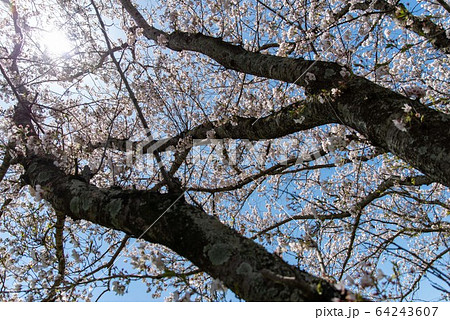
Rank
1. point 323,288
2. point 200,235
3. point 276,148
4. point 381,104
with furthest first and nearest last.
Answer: point 276,148
point 381,104
point 200,235
point 323,288

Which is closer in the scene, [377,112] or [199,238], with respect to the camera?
[199,238]

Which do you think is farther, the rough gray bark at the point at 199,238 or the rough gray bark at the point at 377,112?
the rough gray bark at the point at 377,112

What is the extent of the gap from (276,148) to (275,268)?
14.4 ft

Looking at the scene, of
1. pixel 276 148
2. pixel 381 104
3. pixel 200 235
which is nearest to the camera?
pixel 200 235

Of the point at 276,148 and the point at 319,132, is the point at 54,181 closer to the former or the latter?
the point at 276,148

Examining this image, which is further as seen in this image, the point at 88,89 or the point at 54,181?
the point at 88,89

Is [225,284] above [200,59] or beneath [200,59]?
beneath

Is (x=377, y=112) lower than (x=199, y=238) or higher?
higher

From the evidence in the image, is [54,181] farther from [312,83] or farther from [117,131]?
[117,131]

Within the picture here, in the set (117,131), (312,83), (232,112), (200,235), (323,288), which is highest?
(117,131)

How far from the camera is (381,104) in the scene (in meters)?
1.88

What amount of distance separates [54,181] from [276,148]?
3867 millimetres

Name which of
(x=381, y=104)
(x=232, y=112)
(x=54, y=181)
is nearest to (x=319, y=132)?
(x=232, y=112)

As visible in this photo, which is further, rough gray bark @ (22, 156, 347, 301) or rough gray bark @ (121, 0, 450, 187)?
rough gray bark @ (121, 0, 450, 187)
